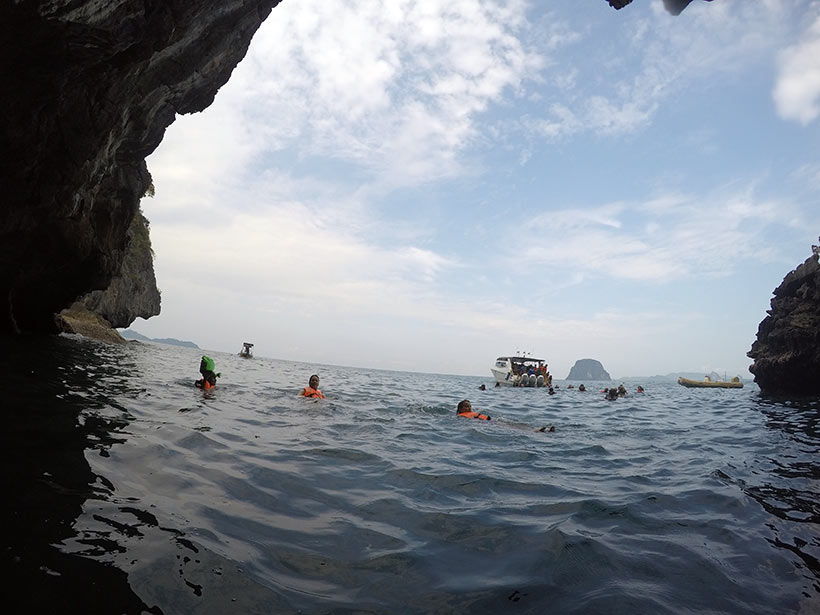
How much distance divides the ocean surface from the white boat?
101 ft

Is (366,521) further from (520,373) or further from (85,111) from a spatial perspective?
(520,373)

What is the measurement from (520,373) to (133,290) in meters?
39.3

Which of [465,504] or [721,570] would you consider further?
[465,504]

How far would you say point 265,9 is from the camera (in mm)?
14383

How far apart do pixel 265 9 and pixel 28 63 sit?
9256 millimetres

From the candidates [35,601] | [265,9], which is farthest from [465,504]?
[265,9]

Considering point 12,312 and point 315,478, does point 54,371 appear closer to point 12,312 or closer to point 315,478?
point 315,478

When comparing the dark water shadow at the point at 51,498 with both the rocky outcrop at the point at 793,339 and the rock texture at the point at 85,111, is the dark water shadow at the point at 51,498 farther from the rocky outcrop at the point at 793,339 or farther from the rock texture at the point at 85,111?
the rocky outcrop at the point at 793,339

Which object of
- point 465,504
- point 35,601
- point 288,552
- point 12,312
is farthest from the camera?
point 12,312

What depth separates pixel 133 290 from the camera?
41344 millimetres

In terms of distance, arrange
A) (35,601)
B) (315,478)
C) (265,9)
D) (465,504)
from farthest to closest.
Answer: (265,9) < (315,478) < (465,504) < (35,601)

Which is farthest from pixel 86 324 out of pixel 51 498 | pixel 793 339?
pixel 793 339

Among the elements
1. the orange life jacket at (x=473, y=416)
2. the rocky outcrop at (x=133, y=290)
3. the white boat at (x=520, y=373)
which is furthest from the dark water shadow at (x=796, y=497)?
the rocky outcrop at (x=133, y=290)

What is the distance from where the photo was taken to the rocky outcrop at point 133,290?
3762 cm
